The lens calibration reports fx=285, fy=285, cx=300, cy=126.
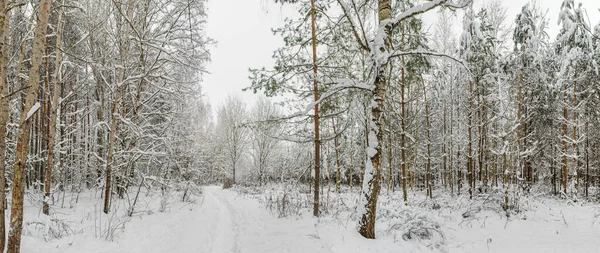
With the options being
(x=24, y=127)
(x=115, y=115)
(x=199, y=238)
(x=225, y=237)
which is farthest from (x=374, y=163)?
(x=115, y=115)

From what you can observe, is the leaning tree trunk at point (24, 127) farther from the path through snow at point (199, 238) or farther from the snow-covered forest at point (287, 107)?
the path through snow at point (199, 238)

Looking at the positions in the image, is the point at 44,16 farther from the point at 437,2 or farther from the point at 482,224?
the point at 482,224

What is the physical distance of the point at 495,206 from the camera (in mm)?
10844

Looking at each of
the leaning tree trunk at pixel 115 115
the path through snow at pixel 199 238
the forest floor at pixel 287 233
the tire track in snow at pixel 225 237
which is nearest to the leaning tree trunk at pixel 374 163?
the forest floor at pixel 287 233

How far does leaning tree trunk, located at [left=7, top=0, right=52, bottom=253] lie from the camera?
382cm

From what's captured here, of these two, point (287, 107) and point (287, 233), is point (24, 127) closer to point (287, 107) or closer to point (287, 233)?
point (287, 233)

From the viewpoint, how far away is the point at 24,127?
155 inches

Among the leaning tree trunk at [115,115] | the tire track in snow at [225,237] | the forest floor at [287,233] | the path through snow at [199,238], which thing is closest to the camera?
the path through snow at [199,238]

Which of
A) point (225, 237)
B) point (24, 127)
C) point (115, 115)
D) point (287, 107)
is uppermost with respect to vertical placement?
point (287, 107)

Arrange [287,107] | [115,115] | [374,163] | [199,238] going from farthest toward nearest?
[287,107] → [115,115] → [199,238] → [374,163]

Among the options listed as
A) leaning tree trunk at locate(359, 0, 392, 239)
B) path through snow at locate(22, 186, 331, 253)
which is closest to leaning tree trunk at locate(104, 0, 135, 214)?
path through snow at locate(22, 186, 331, 253)

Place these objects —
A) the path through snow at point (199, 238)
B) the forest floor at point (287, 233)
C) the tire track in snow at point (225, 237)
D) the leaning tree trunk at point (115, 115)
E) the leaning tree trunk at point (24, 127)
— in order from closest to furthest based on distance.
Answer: the leaning tree trunk at point (24, 127), the path through snow at point (199, 238), the forest floor at point (287, 233), the tire track in snow at point (225, 237), the leaning tree trunk at point (115, 115)

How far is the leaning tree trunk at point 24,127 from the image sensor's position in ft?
12.5

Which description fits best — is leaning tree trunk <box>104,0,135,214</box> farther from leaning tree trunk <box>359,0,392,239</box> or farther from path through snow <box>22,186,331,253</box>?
leaning tree trunk <box>359,0,392,239</box>
